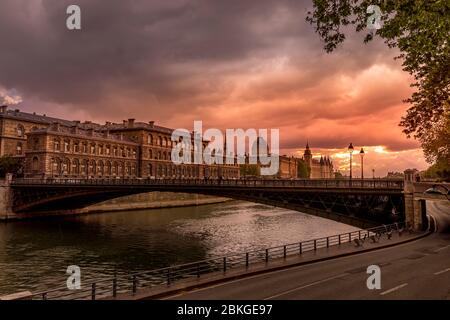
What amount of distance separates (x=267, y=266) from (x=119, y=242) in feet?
91.2

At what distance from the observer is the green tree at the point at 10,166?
84.3 m

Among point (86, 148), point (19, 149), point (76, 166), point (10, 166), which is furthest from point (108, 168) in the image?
point (19, 149)

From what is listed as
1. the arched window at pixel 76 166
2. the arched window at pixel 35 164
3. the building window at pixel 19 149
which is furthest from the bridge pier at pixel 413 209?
the building window at pixel 19 149

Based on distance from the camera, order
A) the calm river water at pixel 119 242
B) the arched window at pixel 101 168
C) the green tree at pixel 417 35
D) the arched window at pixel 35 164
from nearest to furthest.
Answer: the green tree at pixel 417 35 < the calm river water at pixel 119 242 < the arched window at pixel 35 164 < the arched window at pixel 101 168

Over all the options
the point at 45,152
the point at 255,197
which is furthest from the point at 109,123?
the point at 255,197

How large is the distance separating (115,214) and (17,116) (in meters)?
45.8

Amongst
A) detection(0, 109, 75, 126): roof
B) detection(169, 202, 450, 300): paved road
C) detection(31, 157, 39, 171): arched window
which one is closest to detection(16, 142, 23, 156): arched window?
detection(0, 109, 75, 126): roof

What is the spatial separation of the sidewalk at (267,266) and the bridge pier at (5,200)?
2237 inches

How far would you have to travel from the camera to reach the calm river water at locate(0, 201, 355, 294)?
100ft

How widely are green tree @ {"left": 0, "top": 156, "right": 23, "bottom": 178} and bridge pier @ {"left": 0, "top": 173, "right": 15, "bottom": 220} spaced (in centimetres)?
1974

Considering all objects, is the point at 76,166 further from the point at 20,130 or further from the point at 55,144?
the point at 20,130

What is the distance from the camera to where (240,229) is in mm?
54656

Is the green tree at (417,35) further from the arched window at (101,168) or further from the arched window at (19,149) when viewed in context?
the arched window at (19,149)

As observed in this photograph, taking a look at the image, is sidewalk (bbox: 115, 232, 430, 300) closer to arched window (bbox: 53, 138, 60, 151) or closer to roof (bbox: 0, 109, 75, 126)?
arched window (bbox: 53, 138, 60, 151)
